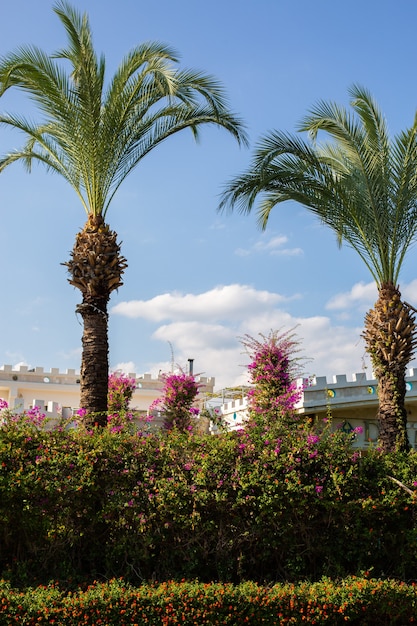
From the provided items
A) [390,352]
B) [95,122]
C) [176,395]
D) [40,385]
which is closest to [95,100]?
[95,122]

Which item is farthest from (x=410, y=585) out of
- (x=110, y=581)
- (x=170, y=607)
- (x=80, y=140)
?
(x=80, y=140)

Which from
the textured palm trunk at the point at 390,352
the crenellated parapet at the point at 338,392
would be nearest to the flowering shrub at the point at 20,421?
the textured palm trunk at the point at 390,352

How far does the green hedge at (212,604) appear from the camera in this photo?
7.83 meters

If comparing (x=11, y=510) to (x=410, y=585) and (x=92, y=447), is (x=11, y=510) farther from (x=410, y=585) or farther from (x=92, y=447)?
(x=410, y=585)

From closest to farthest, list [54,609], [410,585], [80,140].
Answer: [54,609]
[410,585]
[80,140]

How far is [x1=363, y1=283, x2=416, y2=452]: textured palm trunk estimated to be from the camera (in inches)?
529

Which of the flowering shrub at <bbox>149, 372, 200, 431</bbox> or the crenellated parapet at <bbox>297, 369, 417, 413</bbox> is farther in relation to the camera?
the flowering shrub at <bbox>149, 372, 200, 431</bbox>

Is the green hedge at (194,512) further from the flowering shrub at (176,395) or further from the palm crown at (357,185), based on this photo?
the flowering shrub at (176,395)

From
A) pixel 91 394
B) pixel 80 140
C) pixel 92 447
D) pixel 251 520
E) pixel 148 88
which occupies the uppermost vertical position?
pixel 148 88

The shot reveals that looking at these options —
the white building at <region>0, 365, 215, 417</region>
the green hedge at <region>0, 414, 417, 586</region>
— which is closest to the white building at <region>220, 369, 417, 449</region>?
the green hedge at <region>0, 414, 417, 586</region>

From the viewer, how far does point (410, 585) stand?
9133 millimetres

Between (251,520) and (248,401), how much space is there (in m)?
12.8

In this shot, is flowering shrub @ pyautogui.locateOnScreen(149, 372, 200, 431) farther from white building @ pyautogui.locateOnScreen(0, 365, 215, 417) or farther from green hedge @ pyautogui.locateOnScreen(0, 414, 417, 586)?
green hedge @ pyautogui.locateOnScreen(0, 414, 417, 586)

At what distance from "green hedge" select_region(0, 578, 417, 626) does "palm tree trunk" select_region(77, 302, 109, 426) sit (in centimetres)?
415
